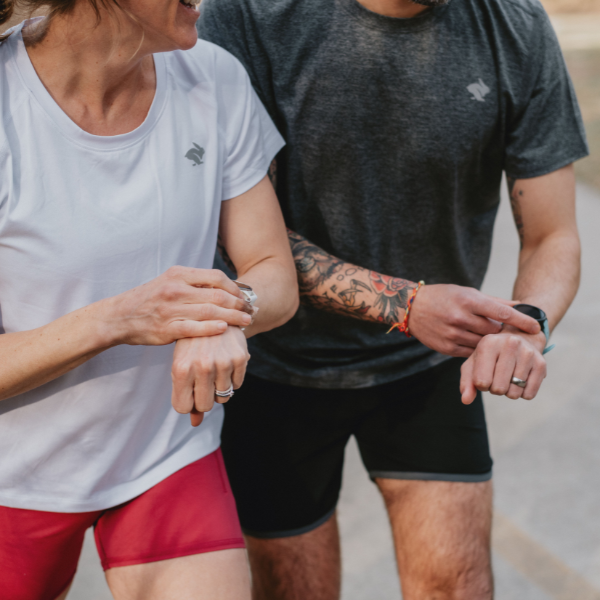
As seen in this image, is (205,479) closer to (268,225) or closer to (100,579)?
(268,225)

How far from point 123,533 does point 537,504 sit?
6.58 feet

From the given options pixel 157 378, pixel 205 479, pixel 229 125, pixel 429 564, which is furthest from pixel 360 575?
pixel 229 125

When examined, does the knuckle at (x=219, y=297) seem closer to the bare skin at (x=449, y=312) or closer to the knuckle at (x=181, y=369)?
A: the knuckle at (x=181, y=369)

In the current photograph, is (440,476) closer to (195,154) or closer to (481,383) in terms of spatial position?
(481,383)

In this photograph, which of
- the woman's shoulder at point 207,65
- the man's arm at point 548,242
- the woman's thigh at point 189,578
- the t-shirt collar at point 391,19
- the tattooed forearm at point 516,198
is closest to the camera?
the woman's thigh at point 189,578

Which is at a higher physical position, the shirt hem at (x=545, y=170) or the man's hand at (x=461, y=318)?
the shirt hem at (x=545, y=170)

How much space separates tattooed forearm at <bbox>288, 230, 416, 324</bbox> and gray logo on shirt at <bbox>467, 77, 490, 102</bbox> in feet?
1.63

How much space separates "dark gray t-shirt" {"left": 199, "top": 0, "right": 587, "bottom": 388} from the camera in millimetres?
1845

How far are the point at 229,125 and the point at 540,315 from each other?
0.85 m

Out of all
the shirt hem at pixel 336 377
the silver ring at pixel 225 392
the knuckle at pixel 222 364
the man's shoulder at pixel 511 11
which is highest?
the man's shoulder at pixel 511 11

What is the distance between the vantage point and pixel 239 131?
163 centimetres

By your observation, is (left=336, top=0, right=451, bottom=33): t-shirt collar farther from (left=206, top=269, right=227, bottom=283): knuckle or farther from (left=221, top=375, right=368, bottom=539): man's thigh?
(left=221, top=375, right=368, bottom=539): man's thigh

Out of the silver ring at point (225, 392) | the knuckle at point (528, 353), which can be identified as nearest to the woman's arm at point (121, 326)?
the silver ring at point (225, 392)

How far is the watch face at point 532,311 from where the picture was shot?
1756 mm
